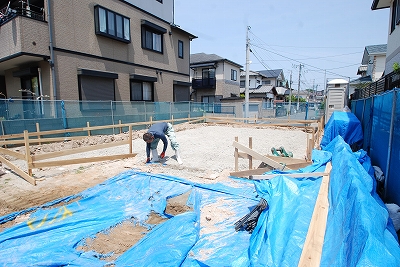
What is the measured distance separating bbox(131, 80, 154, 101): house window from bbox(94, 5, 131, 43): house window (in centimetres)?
280

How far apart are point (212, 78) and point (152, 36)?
1139 cm

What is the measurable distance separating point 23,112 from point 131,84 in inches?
265

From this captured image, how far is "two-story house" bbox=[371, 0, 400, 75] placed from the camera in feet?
28.9

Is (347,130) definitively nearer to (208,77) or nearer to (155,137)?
(155,137)

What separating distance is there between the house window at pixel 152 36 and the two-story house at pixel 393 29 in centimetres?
1259

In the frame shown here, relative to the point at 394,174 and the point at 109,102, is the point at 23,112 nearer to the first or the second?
the point at 109,102

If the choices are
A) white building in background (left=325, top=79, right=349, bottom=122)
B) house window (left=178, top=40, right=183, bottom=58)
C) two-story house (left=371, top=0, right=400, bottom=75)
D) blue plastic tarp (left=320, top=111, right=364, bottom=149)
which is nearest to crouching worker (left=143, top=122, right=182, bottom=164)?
blue plastic tarp (left=320, top=111, right=364, bottom=149)

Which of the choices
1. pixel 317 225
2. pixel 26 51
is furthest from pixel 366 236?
pixel 26 51

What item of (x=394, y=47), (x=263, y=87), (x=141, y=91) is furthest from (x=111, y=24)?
(x=263, y=87)

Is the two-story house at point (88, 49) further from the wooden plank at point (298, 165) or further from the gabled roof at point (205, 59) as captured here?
the wooden plank at point (298, 165)

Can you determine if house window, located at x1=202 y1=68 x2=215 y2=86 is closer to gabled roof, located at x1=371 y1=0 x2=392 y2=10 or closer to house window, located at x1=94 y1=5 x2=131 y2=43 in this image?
house window, located at x1=94 y1=5 x2=131 y2=43

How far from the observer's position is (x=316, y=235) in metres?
2.19

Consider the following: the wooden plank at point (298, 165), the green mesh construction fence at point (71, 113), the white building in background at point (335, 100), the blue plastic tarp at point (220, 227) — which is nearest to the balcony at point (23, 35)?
the green mesh construction fence at point (71, 113)

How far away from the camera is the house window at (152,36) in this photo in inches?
613
